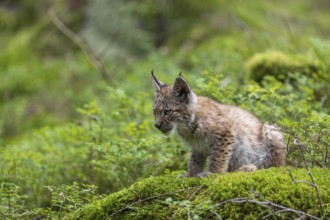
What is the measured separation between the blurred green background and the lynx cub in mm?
393

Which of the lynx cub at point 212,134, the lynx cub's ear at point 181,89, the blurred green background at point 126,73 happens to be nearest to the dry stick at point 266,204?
the blurred green background at point 126,73

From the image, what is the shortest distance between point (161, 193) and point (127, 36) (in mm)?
11537

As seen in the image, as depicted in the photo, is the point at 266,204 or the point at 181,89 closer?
the point at 266,204

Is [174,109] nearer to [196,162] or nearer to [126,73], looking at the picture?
[196,162]

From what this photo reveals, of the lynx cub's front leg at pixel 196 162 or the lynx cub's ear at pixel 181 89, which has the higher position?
the lynx cub's ear at pixel 181 89

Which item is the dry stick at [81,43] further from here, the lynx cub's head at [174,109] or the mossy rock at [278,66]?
the lynx cub's head at [174,109]

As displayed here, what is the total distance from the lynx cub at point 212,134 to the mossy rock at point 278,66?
304cm

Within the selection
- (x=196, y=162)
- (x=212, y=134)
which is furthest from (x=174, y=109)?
(x=196, y=162)

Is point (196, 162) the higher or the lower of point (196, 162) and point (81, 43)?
the lower

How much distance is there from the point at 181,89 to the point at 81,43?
869 cm

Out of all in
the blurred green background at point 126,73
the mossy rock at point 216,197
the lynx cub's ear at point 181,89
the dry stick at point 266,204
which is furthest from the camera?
the blurred green background at point 126,73

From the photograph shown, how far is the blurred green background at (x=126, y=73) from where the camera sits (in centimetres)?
747

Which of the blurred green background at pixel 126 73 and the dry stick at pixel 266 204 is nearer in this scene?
the dry stick at pixel 266 204

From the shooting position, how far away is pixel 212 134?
243 inches
